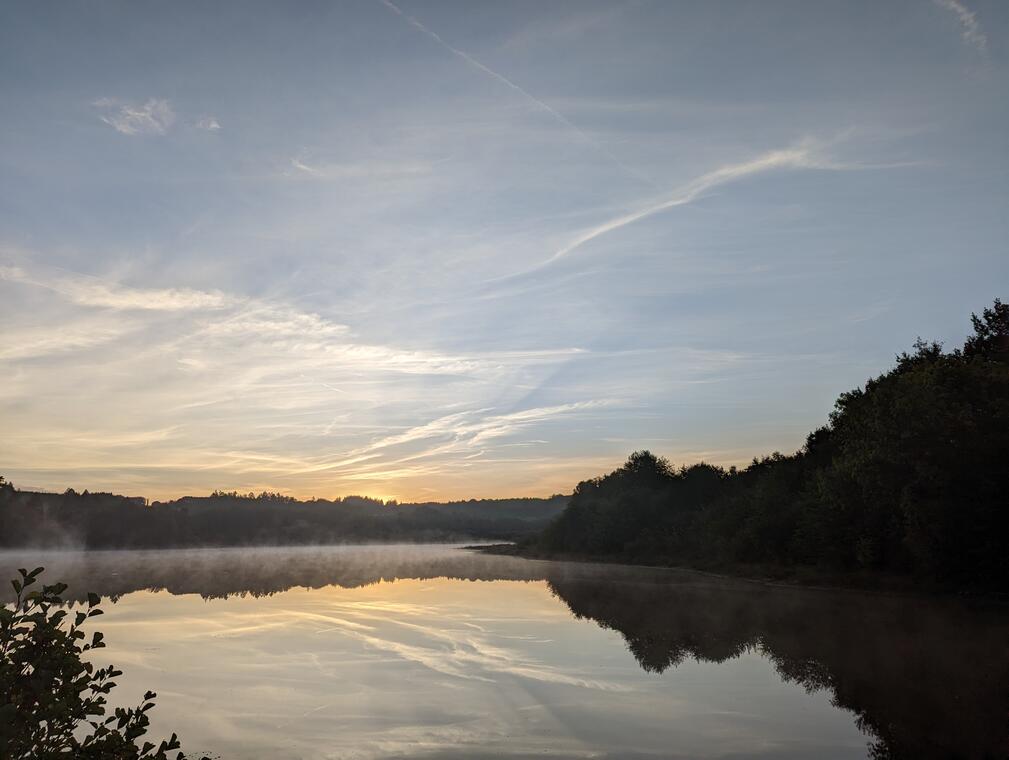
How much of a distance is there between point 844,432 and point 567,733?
1907 inches

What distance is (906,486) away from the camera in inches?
1681

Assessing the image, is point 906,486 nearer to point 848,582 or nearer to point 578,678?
point 848,582

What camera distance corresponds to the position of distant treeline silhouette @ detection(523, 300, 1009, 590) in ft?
134

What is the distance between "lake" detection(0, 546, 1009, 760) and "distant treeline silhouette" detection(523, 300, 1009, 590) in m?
4.27

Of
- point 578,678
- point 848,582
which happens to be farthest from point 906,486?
point 578,678

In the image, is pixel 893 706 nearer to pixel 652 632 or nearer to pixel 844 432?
pixel 652 632

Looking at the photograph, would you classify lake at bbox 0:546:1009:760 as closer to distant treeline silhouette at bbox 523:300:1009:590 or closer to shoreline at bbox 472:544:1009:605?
shoreline at bbox 472:544:1009:605

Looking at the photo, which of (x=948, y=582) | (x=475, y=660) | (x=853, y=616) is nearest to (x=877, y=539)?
(x=948, y=582)

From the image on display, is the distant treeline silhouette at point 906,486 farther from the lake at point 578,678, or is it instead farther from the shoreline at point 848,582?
the lake at point 578,678

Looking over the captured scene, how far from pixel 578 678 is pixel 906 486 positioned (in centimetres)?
3016

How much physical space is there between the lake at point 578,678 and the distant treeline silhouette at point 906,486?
4274 millimetres

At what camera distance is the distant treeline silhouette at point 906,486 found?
4084 centimetres

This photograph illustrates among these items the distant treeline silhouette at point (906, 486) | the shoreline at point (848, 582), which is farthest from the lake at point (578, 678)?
the distant treeline silhouette at point (906, 486)

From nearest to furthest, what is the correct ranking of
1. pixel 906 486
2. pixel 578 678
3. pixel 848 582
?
pixel 578 678
pixel 906 486
pixel 848 582
